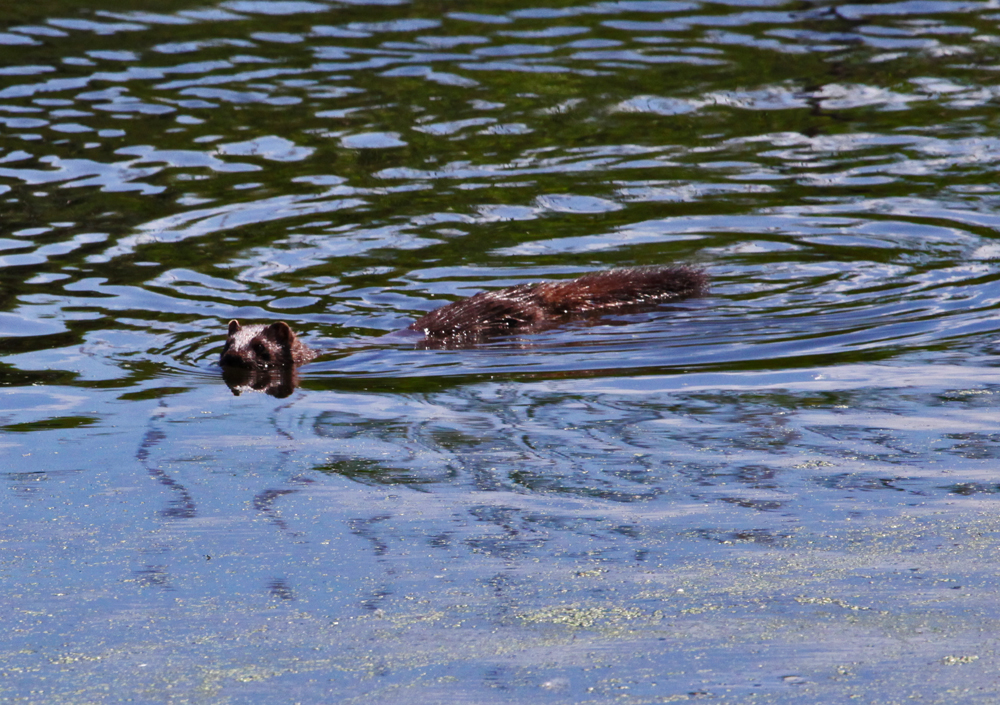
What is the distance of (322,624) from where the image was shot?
213 inches

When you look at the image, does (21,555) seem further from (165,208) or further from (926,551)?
(165,208)

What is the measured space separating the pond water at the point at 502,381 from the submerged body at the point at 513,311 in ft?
0.72

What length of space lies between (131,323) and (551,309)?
300cm

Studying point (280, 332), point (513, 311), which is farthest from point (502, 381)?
point (513, 311)

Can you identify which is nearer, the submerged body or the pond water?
the pond water

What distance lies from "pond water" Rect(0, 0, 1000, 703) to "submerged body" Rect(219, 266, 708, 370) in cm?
22

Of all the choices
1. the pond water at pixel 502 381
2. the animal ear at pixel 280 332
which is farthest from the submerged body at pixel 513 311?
the pond water at pixel 502 381

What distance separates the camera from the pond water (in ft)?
17.3

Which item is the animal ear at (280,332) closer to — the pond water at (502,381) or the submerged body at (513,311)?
A: the submerged body at (513,311)

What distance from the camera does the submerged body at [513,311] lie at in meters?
9.80

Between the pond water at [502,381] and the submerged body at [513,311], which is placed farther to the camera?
the submerged body at [513,311]

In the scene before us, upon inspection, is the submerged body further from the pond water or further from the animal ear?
the pond water

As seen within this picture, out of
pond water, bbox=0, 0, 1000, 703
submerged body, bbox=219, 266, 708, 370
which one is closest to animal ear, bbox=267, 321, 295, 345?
submerged body, bbox=219, 266, 708, 370

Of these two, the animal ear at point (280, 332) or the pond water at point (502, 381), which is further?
the animal ear at point (280, 332)
